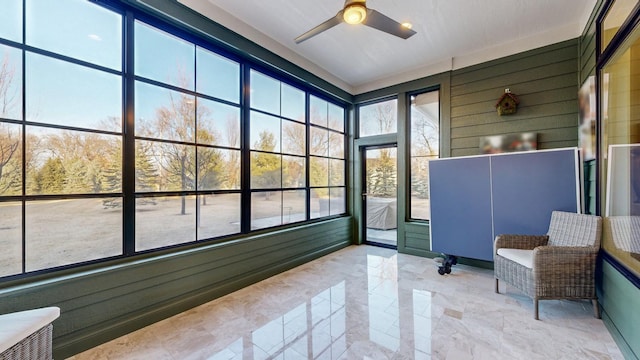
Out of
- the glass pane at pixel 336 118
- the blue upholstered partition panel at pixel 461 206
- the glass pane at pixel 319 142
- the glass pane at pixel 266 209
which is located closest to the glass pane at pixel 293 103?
the glass pane at pixel 319 142

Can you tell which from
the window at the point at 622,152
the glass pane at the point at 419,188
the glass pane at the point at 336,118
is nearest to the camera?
the window at the point at 622,152

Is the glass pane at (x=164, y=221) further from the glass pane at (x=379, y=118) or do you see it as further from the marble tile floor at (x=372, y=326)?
the glass pane at (x=379, y=118)

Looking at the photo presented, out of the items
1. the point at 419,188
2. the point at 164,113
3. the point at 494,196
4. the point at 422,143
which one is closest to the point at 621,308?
the point at 494,196

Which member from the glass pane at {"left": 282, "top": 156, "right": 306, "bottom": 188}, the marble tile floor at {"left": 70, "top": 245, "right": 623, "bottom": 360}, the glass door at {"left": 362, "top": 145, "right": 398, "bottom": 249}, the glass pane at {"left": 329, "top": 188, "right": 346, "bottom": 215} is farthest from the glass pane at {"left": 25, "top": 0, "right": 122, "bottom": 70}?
the glass door at {"left": 362, "top": 145, "right": 398, "bottom": 249}

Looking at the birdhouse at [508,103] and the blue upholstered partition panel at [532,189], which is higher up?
the birdhouse at [508,103]

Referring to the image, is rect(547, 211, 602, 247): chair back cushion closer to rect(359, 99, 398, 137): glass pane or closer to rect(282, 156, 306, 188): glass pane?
rect(359, 99, 398, 137): glass pane

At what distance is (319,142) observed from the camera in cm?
476

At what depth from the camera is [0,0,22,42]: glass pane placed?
188 cm

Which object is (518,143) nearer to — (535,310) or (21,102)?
(535,310)

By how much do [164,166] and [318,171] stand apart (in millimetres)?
2577

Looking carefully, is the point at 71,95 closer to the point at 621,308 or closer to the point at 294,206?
the point at 294,206

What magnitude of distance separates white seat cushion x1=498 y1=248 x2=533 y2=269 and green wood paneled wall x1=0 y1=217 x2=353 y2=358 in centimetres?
278

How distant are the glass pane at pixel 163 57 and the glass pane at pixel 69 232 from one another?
135 cm

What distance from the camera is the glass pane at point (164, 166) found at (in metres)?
2.53
